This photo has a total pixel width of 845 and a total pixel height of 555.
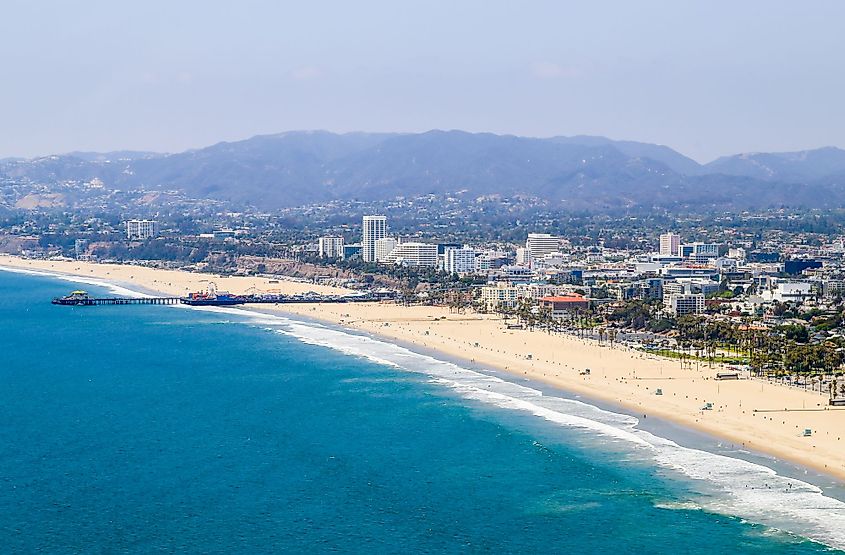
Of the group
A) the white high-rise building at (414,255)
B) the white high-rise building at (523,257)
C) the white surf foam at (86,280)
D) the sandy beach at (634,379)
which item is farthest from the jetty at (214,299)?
the white high-rise building at (523,257)

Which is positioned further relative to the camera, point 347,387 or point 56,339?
point 56,339

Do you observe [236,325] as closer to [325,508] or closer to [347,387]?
[347,387]

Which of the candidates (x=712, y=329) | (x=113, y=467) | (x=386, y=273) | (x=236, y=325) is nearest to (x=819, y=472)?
→ (x=113, y=467)

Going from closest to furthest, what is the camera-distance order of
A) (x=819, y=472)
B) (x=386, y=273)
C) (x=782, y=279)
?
(x=819, y=472), (x=782, y=279), (x=386, y=273)

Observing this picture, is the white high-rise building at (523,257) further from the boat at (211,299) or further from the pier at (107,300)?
the pier at (107,300)

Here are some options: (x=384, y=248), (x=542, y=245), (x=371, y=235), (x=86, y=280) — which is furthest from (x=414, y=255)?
(x=86, y=280)

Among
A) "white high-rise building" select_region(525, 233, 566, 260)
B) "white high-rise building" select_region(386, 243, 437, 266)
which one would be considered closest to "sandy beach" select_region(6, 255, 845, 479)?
"white high-rise building" select_region(386, 243, 437, 266)

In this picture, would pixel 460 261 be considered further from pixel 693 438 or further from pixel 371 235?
pixel 693 438
